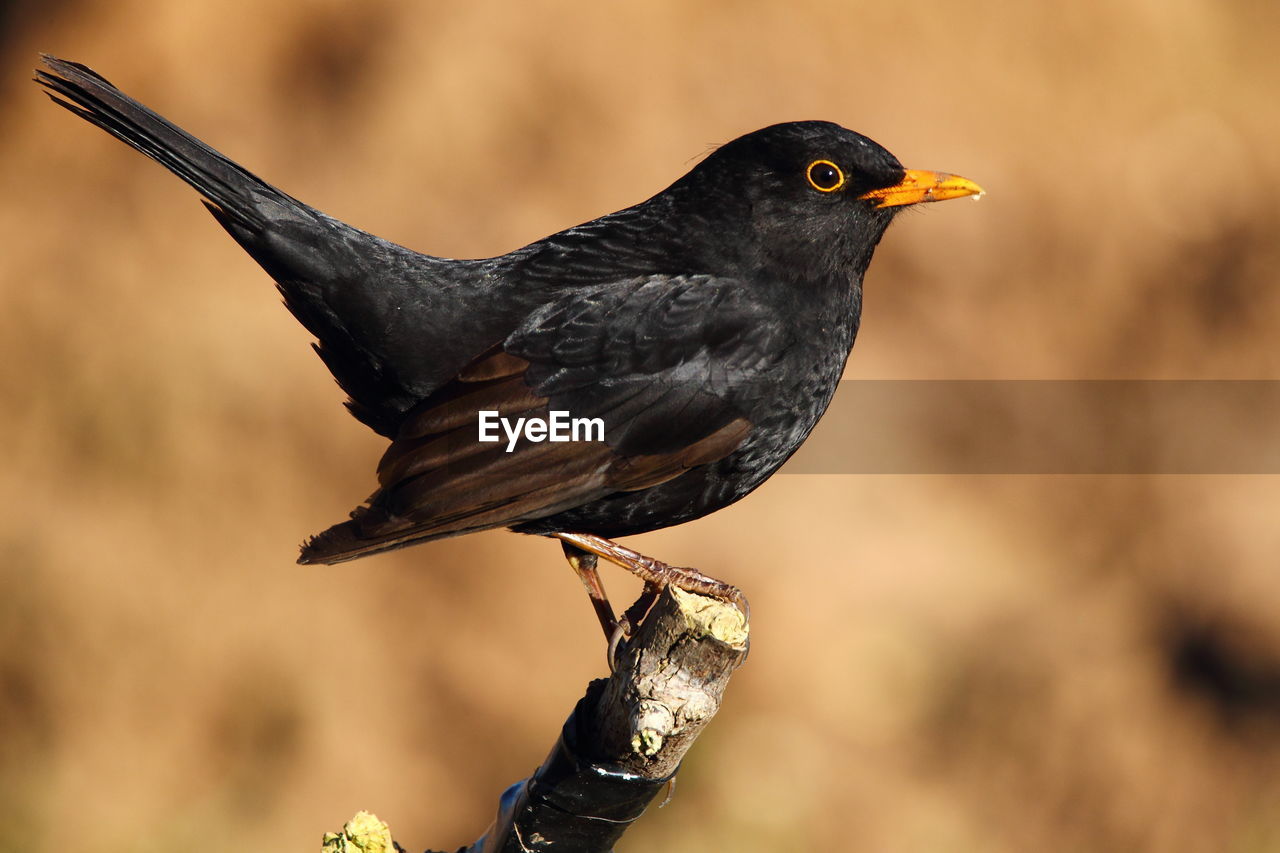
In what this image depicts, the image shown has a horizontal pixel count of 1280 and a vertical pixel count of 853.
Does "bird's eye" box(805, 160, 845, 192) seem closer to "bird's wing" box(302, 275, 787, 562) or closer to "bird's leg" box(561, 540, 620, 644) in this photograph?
"bird's wing" box(302, 275, 787, 562)

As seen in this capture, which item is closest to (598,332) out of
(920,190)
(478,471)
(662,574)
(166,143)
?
(478,471)

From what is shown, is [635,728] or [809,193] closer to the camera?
[635,728]

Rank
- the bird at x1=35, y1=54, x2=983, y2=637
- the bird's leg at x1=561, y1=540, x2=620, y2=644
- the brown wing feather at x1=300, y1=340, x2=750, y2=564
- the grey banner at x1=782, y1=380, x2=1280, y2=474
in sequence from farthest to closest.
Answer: the grey banner at x1=782, y1=380, x2=1280, y2=474, the bird's leg at x1=561, y1=540, x2=620, y2=644, the bird at x1=35, y1=54, x2=983, y2=637, the brown wing feather at x1=300, y1=340, x2=750, y2=564

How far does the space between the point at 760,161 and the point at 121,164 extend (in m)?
4.00

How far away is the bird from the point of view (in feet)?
11.1

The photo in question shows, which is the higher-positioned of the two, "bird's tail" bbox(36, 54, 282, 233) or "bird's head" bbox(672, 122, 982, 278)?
"bird's tail" bbox(36, 54, 282, 233)

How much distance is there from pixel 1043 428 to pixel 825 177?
336 centimetres

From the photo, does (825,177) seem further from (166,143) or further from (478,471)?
(166,143)

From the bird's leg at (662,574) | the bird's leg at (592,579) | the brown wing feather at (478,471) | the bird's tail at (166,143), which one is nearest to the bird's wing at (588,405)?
the brown wing feather at (478,471)

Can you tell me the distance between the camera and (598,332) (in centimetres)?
350

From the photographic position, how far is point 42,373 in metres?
6.32

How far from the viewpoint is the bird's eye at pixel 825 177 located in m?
3.67

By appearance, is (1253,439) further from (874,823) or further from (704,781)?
(704,781)

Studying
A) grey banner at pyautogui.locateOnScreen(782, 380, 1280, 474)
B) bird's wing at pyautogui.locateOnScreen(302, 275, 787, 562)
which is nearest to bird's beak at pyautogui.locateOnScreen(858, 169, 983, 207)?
bird's wing at pyautogui.locateOnScreen(302, 275, 787, 562)
